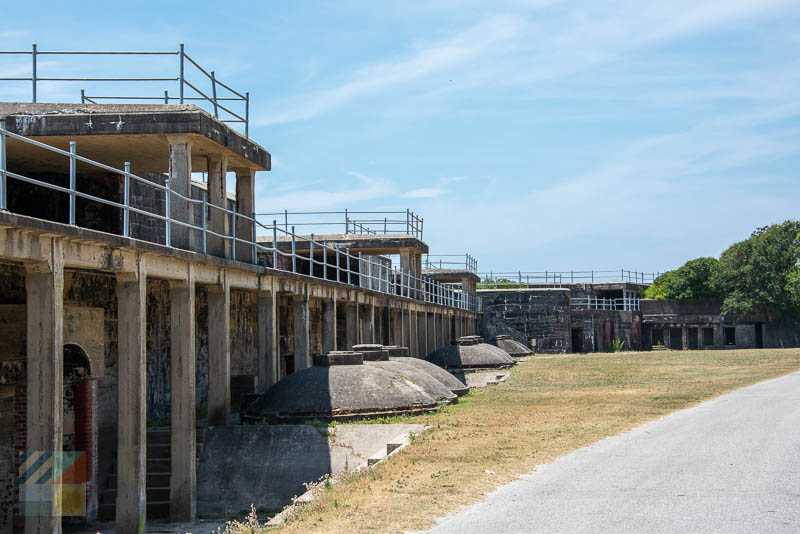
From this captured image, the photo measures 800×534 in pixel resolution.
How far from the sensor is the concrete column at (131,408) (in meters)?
11.4

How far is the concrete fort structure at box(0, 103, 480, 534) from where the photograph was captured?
954cm

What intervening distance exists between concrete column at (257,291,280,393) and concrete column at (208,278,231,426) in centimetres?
219

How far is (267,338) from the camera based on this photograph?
17641 mm

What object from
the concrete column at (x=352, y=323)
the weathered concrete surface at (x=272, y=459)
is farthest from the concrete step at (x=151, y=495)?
the concrete column at (x=352, y=323)

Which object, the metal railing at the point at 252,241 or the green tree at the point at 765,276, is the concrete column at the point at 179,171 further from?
the green tree at the point at 765,276

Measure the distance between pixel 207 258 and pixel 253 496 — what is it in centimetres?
383

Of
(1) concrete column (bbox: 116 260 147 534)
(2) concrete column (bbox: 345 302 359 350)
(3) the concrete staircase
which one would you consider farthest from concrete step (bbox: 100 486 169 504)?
(2) concrete column (bbox: 345 302 359 350)

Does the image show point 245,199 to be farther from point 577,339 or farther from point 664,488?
point 577,339

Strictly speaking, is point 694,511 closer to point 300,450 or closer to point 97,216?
Answer: point 300,450

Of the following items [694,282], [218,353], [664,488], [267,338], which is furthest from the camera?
[694,282]

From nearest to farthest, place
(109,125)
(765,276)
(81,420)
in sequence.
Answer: (81,420) < (109,125) < (765,276)

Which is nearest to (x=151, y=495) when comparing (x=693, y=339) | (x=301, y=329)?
(x=301, y=329)

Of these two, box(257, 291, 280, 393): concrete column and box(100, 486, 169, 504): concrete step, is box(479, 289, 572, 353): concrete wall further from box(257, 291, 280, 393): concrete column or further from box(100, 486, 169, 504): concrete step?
box(100, 486, 169, 504): concrete step

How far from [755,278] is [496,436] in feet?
140
